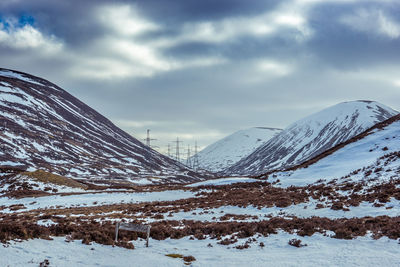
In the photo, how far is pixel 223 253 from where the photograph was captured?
16094 mm

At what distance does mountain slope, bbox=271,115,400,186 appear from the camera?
35281mm

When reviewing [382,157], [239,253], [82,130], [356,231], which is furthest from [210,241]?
[82,130]

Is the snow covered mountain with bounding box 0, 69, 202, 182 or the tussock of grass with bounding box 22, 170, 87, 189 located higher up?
the snow covered mountain with bounding box 0, 69, 202, 182

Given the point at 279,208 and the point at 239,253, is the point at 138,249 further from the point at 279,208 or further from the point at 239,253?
the point at 279,208

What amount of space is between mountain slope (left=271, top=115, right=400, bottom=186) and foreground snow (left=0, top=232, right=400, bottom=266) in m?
18.8

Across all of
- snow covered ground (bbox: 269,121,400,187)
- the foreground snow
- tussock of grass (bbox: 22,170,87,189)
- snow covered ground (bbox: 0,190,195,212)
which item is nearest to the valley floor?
the foreground snow

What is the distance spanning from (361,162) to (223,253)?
3218 centimetres

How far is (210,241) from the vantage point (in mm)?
18844

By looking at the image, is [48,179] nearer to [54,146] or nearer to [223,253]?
[223,253]

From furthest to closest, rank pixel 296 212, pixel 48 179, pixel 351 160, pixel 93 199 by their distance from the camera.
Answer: pixel 48 179 → pixel 93 199 → pixel 351 160 → pixel 296 212

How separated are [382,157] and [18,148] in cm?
12986

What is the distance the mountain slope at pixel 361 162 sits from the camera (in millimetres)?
35281

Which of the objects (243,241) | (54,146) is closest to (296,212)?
(243,241)

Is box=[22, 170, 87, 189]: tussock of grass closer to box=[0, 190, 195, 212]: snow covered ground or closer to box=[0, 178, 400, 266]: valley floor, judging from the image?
box=[0, 190, 195, 212]: snow covered ground
